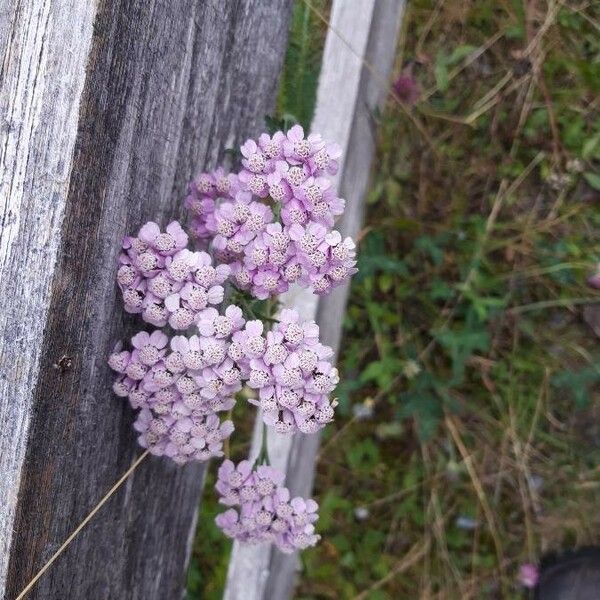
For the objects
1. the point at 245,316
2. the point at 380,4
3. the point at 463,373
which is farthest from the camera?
the point at 463,373

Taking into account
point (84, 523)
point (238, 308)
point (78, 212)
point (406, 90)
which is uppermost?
point (406, 90)

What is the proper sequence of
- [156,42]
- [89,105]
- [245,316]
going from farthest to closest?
[245,316]
[156,42]
[89,105]

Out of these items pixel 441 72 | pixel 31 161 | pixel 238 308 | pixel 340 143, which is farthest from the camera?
pixel 441 72

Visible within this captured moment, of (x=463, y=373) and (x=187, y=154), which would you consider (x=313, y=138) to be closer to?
(x=187, y=154)

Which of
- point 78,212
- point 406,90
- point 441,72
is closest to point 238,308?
point 78,212

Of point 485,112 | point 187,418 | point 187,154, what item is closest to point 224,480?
point 187,418

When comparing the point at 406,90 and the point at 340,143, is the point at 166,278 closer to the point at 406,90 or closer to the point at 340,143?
the point at 340,143

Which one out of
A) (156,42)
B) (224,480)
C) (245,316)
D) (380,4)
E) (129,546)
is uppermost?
(380,4)
